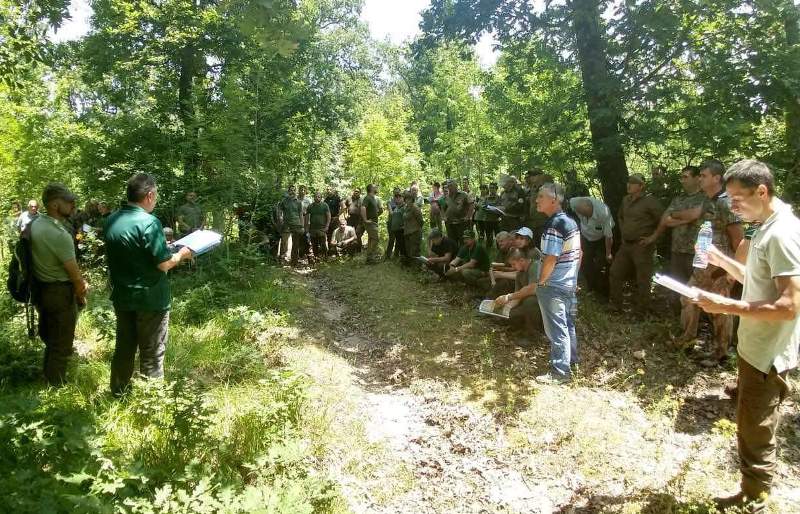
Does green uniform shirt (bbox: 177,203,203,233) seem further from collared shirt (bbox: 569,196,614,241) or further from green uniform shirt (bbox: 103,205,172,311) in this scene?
collared shirt (bbox: 569,196,614,241)

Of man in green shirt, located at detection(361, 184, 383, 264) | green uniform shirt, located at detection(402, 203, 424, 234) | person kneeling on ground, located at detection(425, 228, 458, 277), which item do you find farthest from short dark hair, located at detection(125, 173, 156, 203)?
man in green shirt, located at detection(361, 184, 383, 264)

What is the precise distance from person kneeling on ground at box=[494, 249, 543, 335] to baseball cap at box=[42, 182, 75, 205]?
4.53 meters

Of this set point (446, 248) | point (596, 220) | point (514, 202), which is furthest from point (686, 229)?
point (446, 248)

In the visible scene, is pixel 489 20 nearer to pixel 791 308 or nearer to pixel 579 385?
pixel 579 385

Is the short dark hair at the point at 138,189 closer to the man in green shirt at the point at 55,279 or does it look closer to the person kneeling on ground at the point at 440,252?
the man in green shirt at the point at 55,279

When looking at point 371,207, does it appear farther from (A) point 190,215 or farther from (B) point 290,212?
(A) point 190,215

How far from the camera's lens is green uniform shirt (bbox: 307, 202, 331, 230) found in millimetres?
11883

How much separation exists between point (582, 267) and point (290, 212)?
6679 millimetres

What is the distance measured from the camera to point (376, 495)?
3.49m

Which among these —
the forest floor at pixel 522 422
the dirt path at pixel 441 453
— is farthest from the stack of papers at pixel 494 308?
the dirt path at pixel 441 453

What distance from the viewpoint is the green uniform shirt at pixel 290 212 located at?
11.3 m

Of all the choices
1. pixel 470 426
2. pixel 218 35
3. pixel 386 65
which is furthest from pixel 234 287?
pixel 386 65

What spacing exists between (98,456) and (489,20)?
8000 millimetres

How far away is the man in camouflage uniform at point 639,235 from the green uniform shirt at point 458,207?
4.02 m
